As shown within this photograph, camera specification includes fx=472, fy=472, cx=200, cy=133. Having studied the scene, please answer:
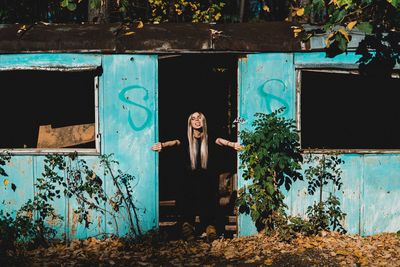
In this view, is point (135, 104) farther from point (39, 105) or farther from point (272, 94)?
point (39, 105)

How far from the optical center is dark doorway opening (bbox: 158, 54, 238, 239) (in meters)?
9.75

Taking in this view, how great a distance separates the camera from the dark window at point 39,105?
9.95 m

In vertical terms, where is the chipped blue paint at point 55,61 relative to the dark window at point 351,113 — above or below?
above

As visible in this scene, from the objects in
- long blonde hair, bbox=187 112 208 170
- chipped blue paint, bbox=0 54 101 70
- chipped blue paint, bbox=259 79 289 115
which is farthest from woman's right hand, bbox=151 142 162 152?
chipped blue paint, bbox=259 79 289 115

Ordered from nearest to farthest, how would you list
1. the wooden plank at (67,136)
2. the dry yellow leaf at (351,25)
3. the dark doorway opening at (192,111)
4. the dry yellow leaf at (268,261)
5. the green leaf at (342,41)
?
the dry yellow leaf at (268,261), the dry yellow leaf at (351,25), the green leaf at (342,41), the wooden plank at (67,136), the dark doorway opening at (192,111)

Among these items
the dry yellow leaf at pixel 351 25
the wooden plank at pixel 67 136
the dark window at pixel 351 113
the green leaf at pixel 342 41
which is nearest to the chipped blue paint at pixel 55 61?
the wooden plank at pixel 67 136

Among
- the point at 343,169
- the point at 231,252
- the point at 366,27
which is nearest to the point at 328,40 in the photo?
the point at 366,27

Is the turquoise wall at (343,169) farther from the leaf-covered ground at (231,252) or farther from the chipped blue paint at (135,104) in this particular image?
the chipped blue paint at (135,104)

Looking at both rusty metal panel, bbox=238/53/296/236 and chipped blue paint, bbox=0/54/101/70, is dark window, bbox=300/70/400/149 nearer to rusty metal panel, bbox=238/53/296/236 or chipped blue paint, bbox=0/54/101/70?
rusty metal panel, bbox=238/53/296/236

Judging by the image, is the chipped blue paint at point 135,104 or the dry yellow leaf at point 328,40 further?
the chipped blue paint at point 135,104

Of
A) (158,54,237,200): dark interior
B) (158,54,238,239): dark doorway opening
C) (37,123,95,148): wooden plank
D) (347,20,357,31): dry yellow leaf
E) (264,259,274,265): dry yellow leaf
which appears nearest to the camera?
(264,259,274,265): dry yellow leaf

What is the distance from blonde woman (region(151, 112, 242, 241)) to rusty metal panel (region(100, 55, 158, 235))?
29 cm

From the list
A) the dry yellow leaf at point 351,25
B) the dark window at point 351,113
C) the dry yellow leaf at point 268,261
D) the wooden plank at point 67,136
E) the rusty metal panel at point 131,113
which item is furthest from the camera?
the dark window at point 351,113

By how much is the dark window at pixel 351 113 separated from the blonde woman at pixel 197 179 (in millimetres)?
5571
